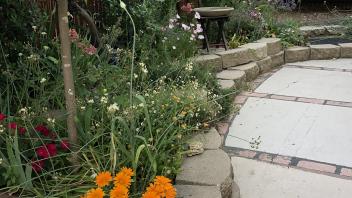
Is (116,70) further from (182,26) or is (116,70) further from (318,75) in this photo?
(318,75)

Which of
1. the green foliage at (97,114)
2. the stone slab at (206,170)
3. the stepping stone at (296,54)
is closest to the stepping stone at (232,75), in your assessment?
the green foliage at (97,114)

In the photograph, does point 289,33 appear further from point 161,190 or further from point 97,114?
point 161,190

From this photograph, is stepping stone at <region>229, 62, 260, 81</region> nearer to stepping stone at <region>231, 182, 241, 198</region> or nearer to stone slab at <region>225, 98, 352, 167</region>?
stone slab at <region>225, 98, 352, 167</region>

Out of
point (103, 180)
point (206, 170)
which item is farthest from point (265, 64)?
point (103, 180)

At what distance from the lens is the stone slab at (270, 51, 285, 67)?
5426 millimetres

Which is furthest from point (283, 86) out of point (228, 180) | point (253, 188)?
point (228, 180)

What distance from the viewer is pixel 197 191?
2.02 m

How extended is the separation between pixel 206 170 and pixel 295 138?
1243 mm

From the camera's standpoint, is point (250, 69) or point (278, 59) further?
point (278, 59)

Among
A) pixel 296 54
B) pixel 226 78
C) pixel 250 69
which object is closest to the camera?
pixel 226 78

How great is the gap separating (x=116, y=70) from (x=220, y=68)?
6.54 ft

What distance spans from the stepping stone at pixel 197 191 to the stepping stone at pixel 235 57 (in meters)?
2.77

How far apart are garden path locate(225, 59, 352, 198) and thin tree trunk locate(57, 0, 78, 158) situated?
1.07 m

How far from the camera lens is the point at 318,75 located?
495 centimetres
